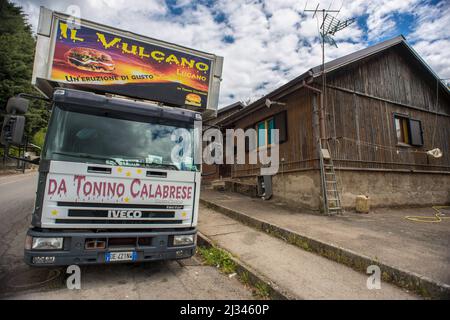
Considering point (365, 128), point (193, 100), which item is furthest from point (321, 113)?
→ point (193, 100)

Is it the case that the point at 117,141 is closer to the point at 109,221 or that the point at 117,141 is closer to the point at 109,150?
the point at 109,150

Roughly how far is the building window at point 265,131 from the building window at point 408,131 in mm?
5633

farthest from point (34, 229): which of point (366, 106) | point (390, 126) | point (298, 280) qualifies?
point (390, 126)

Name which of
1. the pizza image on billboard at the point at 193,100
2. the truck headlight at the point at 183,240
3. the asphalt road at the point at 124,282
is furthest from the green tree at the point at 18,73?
the truck headlight at the point at 183,240

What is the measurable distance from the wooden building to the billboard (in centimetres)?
482

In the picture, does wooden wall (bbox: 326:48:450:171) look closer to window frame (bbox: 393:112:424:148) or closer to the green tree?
window frame (bbox: 393:112:424:148)

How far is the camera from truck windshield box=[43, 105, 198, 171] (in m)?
3.11

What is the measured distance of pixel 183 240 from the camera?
3457mm

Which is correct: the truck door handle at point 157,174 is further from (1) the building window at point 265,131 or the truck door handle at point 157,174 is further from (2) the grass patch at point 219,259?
(1) the building window at point 265,131

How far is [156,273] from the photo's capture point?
3664mm

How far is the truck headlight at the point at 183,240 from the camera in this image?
340 centimetres

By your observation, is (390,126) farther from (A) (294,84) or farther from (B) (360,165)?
(A) (294,84)

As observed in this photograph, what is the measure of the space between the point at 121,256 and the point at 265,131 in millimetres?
8901

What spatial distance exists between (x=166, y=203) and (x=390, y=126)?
10719mm
